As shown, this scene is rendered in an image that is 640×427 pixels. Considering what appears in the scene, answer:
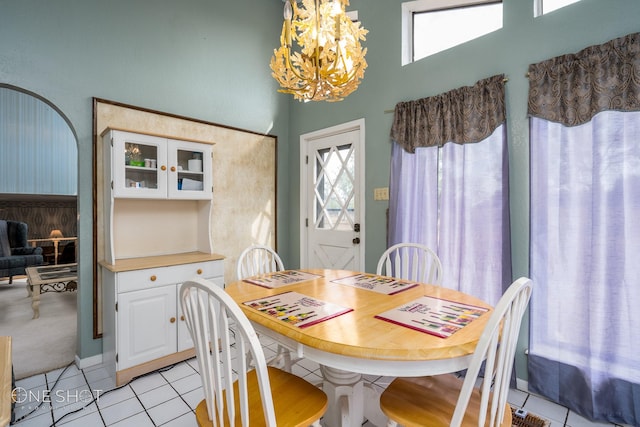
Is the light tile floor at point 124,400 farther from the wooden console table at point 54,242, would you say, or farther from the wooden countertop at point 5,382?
the wooden console table at point 54,242

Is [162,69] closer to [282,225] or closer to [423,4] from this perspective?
[282,225]

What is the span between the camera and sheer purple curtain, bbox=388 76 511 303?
214cm

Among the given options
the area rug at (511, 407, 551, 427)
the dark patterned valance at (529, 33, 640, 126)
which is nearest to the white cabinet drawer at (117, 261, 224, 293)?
the area rug at (511, 407, 551, 427)

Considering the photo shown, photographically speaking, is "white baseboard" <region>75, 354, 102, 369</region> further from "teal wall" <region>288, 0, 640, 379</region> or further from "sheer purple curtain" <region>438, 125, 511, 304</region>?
"sheer purple curtain" <region>438, 125, 511, 304</region>

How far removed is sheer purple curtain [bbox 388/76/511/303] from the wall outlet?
0.13m

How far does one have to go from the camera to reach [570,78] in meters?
1.82

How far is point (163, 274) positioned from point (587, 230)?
2.88 meters

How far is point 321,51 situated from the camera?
4.83ft

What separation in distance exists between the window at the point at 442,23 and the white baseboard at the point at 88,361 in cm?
366

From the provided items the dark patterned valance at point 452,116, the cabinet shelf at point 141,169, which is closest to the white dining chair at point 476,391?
the dark patterned valance at point 452,116

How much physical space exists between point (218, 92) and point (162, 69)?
56 centimetres

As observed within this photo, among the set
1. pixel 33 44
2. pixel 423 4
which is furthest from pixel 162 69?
pixel 423 4

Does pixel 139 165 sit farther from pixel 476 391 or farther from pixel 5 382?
pixel 476 391

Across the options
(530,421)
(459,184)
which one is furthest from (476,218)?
(530,421)
